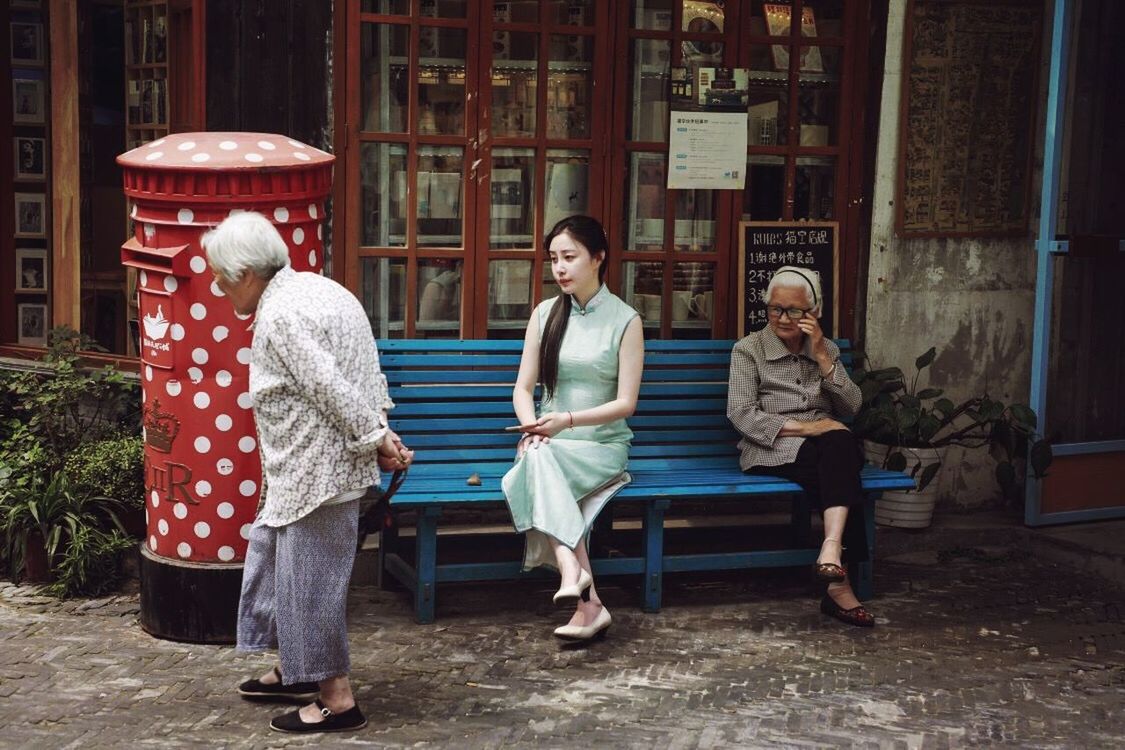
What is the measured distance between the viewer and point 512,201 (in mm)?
7383

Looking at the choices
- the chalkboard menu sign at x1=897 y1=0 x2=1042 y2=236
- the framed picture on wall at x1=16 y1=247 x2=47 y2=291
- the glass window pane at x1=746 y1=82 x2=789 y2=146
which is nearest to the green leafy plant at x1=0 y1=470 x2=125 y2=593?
the framed picture on wall at x1=16 y1=247 x2=47 y2=291

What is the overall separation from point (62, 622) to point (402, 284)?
2202 mm

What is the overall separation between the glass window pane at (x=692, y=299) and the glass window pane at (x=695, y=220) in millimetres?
100

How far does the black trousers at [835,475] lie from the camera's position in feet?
21.4

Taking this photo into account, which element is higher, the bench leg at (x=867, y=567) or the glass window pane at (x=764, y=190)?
the glass window pane at (x=764, y=190)

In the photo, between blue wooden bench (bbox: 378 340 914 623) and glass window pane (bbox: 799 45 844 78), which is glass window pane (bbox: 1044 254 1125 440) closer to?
blue wooden bench (bbox: 378 340 914 623)

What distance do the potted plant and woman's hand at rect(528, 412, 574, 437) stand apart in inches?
71.0

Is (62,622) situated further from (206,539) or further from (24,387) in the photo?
(24,387)

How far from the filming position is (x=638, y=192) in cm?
752

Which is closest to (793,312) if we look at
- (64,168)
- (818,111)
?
(818,111)

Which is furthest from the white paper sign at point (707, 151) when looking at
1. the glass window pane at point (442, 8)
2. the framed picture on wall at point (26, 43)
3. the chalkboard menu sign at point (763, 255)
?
the framed picture on wall at point (26, 43)

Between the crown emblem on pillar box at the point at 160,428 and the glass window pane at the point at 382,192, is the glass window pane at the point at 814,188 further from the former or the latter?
the crown emblem on pillar box at the point at 160,428

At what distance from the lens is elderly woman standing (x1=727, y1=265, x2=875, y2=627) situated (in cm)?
656

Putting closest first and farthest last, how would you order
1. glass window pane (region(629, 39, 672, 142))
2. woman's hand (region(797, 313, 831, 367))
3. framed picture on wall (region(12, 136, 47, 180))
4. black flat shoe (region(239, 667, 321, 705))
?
black flat shoe (region(239, 667, 321, 705)) < woman's hand (region(797, 313, 831, 367)) < glass window pane (region(629, 39, 672, 142)) < framed picture on wall (region(12, 136, 47, 180))
